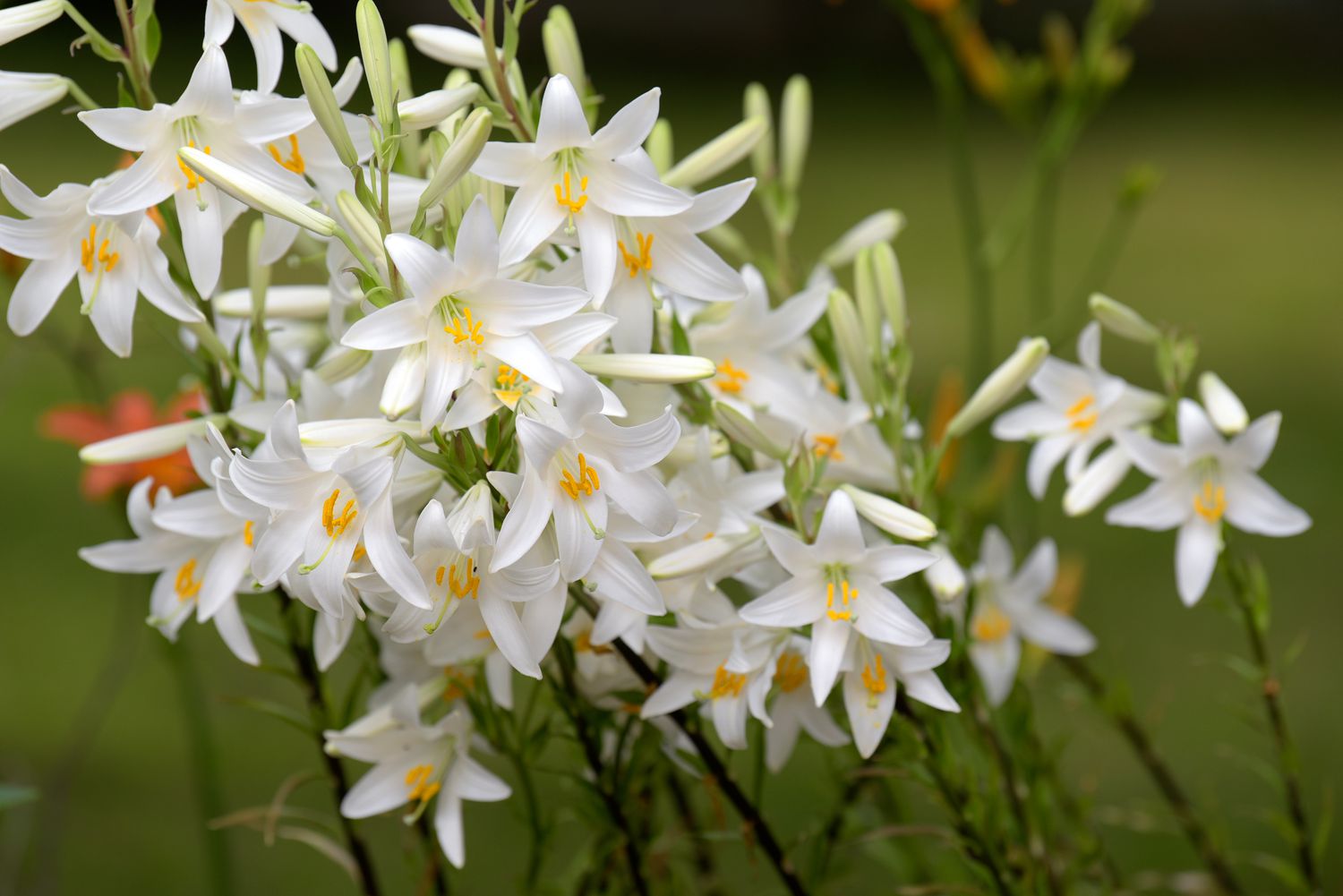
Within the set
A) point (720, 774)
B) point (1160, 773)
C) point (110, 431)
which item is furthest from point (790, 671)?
point (110, 431)

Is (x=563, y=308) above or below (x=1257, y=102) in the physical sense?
above

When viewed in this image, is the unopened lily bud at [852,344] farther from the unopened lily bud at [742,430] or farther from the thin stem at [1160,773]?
the thin stem at [1160,773]

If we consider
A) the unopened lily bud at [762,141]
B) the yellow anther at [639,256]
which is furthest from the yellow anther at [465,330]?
the unopened lily bud at [762,141]

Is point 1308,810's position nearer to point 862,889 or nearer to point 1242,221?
point 862,889

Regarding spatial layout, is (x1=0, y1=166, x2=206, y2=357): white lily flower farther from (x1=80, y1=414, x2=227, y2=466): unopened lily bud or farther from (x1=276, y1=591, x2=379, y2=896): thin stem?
(x1=276, y1=591, x2=379, y2=896): thin stem

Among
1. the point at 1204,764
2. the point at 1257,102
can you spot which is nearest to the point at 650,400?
the point at 1204,764
